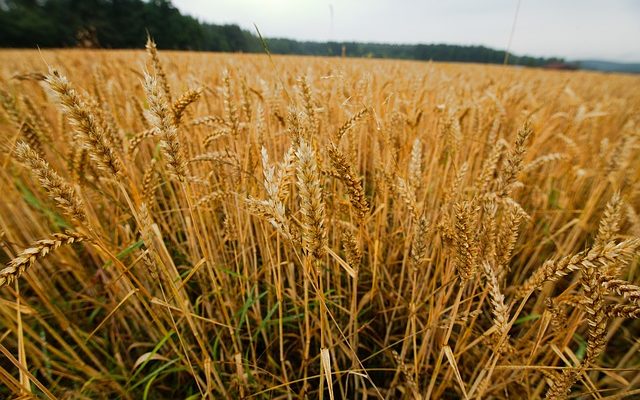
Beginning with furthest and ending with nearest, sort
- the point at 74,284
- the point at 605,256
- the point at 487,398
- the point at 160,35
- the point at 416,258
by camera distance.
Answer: the point at 160,35
the point at 74,284
the point at 487,398
the point at 416,258
the point at 605,256

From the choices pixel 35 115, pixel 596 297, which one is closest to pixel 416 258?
pixel 596 297

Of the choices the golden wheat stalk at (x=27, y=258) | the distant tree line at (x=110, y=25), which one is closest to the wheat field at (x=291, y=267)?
the golden wheat stalk at (x=27, y=258)

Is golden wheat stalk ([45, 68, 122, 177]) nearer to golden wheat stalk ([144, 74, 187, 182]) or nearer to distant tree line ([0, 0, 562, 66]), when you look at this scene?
→ golden wheat stalk ([144, 74, 187, 182])

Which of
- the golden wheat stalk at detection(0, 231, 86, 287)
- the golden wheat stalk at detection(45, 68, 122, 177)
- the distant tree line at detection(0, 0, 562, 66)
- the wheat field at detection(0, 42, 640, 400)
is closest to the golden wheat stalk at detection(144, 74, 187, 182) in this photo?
the wheat field at detection(0, 42, 640, 400)

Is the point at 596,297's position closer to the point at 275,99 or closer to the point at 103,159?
the point at 103,159

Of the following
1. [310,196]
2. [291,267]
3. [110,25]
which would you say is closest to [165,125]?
[310,196]

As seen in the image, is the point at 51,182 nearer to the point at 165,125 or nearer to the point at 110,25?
the point at 165,125

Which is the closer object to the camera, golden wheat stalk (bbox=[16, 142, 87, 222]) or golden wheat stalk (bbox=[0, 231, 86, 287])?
golden wheat stalk (bbox=[0, 231, 86, 287])

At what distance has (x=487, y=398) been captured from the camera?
3.61ft

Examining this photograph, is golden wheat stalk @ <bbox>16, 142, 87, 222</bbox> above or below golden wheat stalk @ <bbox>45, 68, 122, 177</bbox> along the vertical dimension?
below

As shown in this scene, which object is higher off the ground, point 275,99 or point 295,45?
point 295,45

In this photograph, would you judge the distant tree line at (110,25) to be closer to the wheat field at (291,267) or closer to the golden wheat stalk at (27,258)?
the wheat field at (291,267)

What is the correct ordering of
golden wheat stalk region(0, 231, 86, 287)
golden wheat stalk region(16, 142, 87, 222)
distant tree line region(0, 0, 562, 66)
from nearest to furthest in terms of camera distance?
golden wheat stalk region(0, 231, 86, 287) → golden wheat stalk region(16, 142, 87, 222) → distant tree line region(0, 0, 562, 66)

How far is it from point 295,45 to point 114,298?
3.06m
